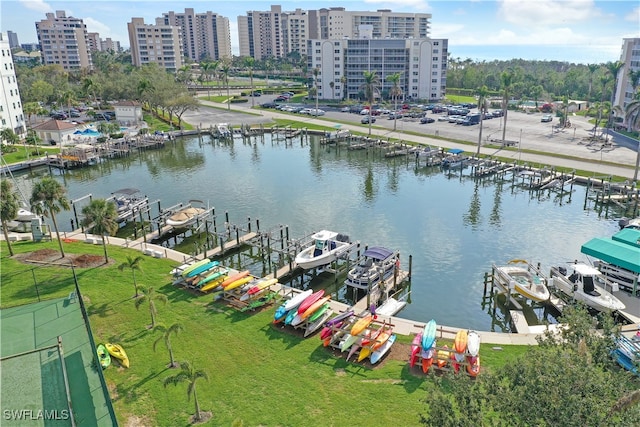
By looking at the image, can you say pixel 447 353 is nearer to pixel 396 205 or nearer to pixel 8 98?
pixel 396 205

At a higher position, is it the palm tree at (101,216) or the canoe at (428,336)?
the palm tree at (101,216)

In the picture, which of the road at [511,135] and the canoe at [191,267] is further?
the road at [511,135]

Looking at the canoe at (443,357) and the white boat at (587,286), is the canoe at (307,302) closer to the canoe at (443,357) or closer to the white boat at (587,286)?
the canoe at (443,357)

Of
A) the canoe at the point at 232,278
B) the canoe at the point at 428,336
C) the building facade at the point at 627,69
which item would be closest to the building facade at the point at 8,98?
the canoe at the point at 232,278

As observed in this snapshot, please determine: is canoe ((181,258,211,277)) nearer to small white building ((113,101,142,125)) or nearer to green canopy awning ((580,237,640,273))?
green canopy awning ((580,237,640,273))

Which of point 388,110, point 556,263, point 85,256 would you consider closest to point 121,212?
point 85,256
